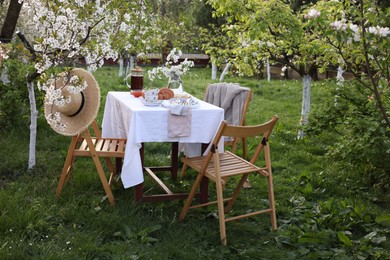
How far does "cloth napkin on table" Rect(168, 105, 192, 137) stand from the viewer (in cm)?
404

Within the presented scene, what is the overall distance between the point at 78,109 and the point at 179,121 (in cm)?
94

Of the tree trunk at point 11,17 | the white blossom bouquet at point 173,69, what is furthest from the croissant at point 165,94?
the tree trunk at point 11,17

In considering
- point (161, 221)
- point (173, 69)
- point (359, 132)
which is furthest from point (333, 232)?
point (173, 69)

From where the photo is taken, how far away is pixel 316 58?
21.3 feet

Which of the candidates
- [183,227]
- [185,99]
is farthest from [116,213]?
[185,99]

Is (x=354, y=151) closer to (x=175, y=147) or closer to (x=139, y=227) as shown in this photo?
(x=175, y=147)

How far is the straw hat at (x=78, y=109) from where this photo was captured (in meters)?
4.16

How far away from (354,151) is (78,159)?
298 cm

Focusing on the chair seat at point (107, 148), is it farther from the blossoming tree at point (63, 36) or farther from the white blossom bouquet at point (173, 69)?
the white blossom bouquet at point (173, 69)

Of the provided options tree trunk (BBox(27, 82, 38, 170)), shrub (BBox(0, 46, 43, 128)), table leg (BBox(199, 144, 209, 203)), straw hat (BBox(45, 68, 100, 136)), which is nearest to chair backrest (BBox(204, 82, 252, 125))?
table leg (BBox(199, 144, 209, 203))

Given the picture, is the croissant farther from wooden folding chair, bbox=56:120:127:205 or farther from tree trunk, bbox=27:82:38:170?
tree trunk, bbox=27:82:38:170

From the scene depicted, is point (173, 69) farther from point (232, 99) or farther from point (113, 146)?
point (113, 146)

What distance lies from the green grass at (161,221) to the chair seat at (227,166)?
0.44 m

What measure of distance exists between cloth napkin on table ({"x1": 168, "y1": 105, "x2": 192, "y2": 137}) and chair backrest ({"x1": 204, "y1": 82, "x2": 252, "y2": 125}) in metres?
1.17
